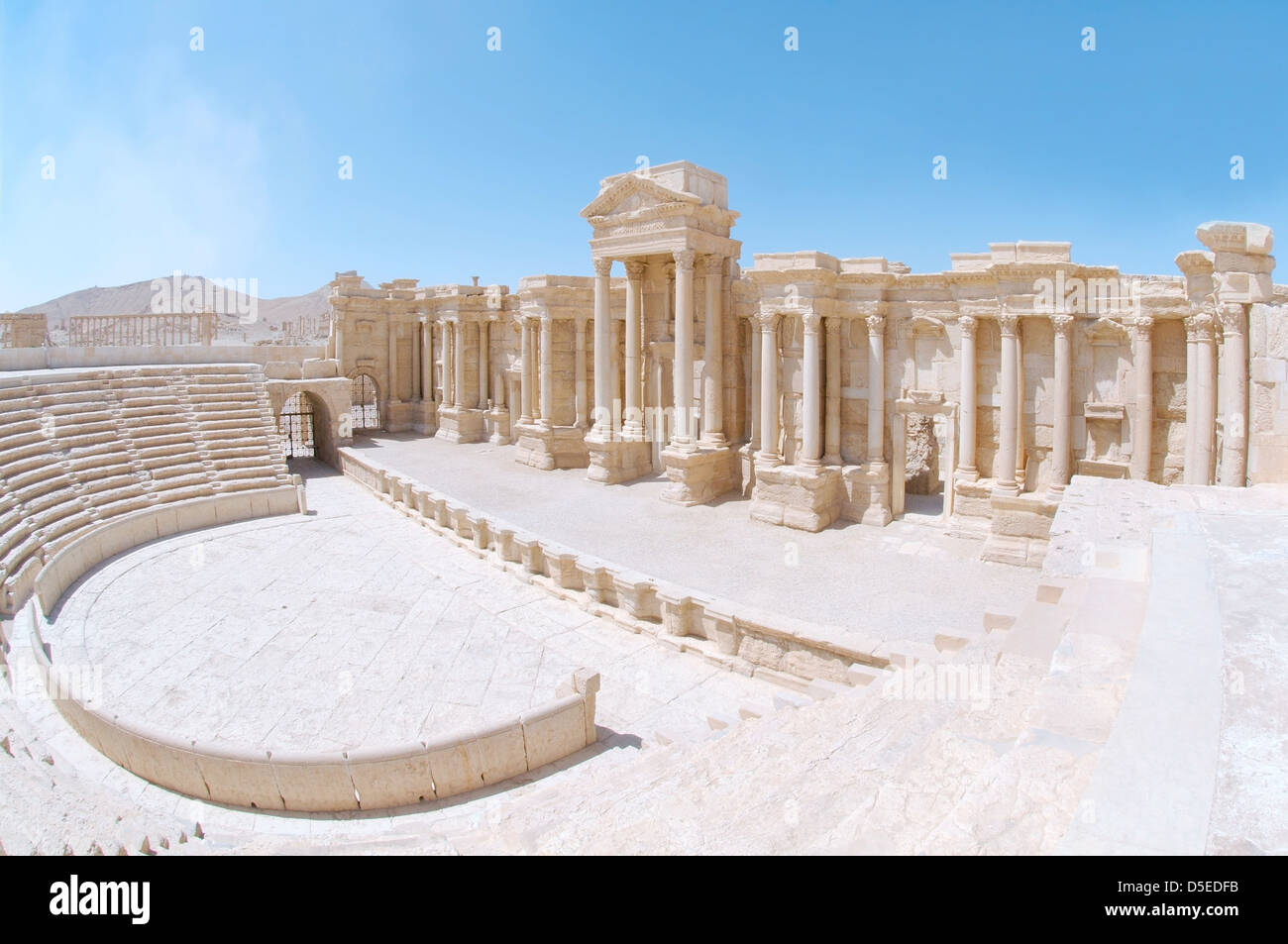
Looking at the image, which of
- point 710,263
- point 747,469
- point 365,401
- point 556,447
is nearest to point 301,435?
point 365,401

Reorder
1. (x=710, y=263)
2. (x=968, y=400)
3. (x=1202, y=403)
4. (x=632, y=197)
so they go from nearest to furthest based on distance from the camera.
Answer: (x=1202, y=403), (x=968, y=400), (x=710, y=263), (x=632, y=197)

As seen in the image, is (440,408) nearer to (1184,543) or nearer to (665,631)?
(665,631)

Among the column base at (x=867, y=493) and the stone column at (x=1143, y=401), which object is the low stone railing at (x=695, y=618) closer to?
the column base at (x=867, y=493)

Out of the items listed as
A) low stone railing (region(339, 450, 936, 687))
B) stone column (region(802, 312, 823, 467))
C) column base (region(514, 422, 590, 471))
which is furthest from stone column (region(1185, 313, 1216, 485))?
column base (region(514, 422, 590, 471))

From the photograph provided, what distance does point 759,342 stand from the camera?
69.4 ft

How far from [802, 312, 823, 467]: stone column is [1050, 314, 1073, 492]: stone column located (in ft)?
16.5

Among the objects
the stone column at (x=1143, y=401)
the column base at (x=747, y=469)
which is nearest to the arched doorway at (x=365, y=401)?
the column base at (x=747, y=469)

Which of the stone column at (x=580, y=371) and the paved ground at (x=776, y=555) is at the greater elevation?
the stone column at (x=580, y=371)

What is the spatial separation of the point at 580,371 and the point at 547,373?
1115 millimetres

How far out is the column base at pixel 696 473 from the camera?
20578 millimetres

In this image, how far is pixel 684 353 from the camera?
21.3 meters

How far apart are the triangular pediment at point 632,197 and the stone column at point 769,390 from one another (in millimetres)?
3975

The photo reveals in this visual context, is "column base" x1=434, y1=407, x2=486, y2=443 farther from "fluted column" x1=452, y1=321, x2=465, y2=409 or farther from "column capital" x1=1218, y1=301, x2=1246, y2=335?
"column capital" x1=1218, y1=301, x2=1246, y2=335

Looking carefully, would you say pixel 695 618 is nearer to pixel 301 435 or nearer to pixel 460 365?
pixel 460 365
